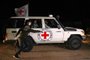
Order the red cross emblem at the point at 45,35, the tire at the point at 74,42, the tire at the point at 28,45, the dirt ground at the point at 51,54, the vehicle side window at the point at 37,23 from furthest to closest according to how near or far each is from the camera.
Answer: the tire at the point at 74,42 → the vehicle side window at the point at 37,23 → the red cross emblem at the point at 45,35 → the tire at the point at 28,45 → the dirt ground at the point at 51,54

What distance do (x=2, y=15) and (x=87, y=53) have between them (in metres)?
35.4

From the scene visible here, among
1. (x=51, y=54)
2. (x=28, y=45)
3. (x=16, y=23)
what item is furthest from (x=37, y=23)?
(x=51, y=54)

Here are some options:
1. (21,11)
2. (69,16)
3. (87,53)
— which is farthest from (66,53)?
(69,16)

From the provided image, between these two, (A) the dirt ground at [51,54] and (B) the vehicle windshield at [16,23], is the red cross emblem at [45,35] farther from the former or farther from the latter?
(B) the vehicle windshield at [16,23]

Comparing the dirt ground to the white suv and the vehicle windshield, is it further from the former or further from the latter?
the vehicle windshield

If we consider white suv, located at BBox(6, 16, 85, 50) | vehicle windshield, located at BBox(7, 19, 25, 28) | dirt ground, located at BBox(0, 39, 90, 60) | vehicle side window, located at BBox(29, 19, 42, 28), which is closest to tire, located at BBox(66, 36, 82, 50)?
white suv, located at BBox(6, 16, 85, 50)

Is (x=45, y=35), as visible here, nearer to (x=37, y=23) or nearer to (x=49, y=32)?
(x=49, y=32)

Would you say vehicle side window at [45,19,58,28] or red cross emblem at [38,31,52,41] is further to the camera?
vehicle side window at [45,19,58,28]

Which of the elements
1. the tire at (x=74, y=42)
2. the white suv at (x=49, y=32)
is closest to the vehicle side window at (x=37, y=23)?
the white suv at (x=49, y=32)

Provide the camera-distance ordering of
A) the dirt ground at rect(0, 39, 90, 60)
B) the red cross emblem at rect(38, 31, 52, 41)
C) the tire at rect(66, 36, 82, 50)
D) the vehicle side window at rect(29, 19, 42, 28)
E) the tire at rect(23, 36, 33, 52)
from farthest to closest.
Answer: the tire at rect(66, 36, 82, 50)
the vehicle side window at rect(29, 19, 42, 28)
the red cross emblem at rect(38, 31, 52, 41)
the tire at rect(23, 36, 33, 52)
the dirt ground at rect(0, 39, 90, 60)

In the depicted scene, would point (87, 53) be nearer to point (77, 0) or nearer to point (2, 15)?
point (2, 15)

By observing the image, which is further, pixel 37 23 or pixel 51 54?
pixel 37 23

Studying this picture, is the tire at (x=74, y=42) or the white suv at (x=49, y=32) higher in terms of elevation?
the white suv at (x=49, y=32)

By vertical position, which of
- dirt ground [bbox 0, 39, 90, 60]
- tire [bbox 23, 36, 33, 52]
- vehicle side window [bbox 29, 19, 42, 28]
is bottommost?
dirt ground [bbox 0, 39, 90, 60]
